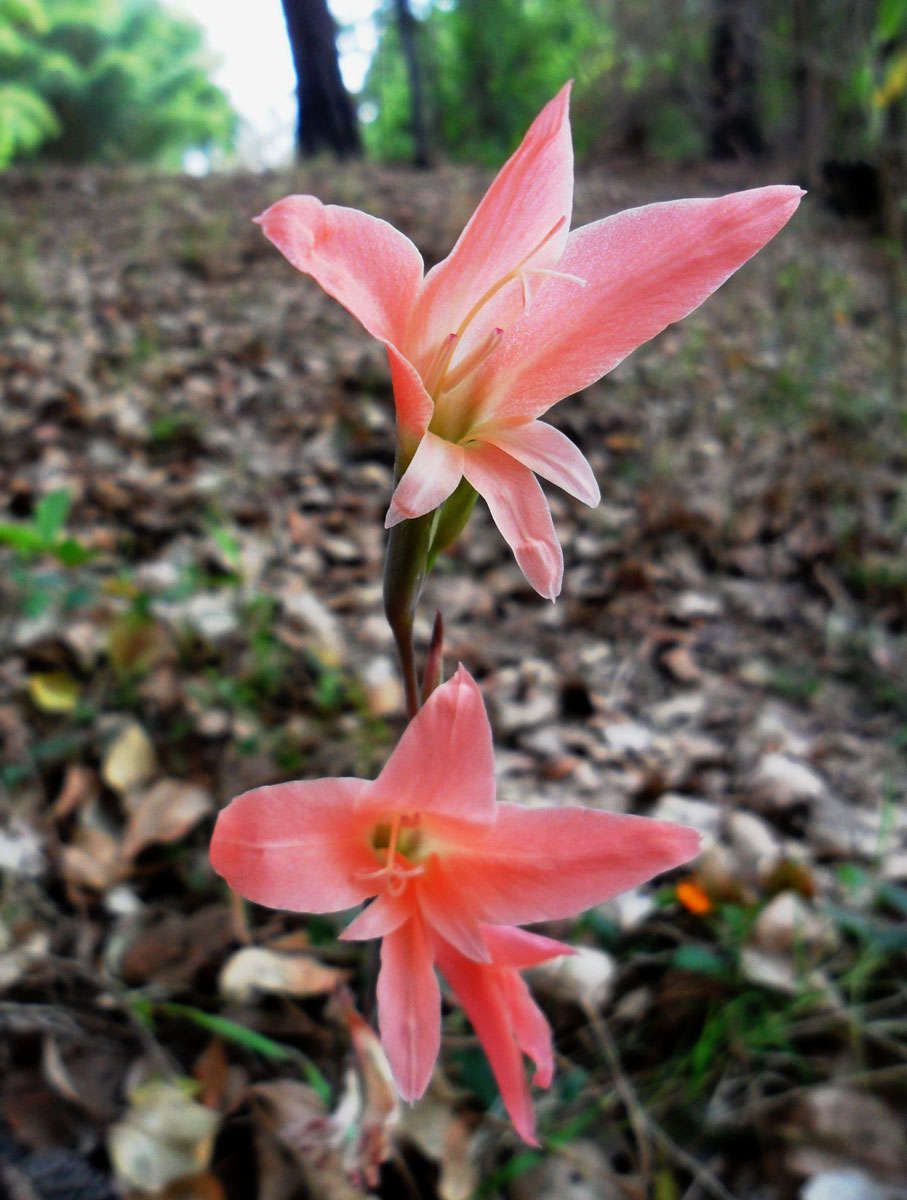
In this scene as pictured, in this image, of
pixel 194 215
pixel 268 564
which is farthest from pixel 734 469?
pixel 194 215

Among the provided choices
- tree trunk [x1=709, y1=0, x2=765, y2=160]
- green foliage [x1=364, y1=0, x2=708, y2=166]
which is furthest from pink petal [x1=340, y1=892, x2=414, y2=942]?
green foliage [x1=364, y1=0, x2=708, y2=166]

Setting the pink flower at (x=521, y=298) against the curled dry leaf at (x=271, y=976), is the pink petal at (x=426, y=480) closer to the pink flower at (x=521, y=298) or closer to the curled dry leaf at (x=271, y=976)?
the pink flower at (x=521, y=298)

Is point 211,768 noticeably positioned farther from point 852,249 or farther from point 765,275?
point 852,249

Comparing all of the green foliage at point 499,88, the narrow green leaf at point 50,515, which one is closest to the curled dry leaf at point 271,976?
the narrow green leaf at point 50,515

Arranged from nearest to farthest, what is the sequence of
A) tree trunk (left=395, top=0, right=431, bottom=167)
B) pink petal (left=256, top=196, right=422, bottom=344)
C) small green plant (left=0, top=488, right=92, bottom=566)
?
pink petal (left=256, top=196, right=422, bottom=344), small green plant (left=0, top=488, right=92, bottom=566), tree trunk (left=395, top=0, right=431, bottom=167)

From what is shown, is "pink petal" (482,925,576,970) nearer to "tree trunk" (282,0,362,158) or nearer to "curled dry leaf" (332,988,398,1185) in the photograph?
"curled dry leaf" (332,988,398,1185)

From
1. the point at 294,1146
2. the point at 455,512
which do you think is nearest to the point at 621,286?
the point at 455,512

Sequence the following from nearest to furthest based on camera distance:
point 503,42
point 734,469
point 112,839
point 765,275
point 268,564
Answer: point 112,839 < point 268,564 < point 734,469 < point 765,275 < point 503,42
